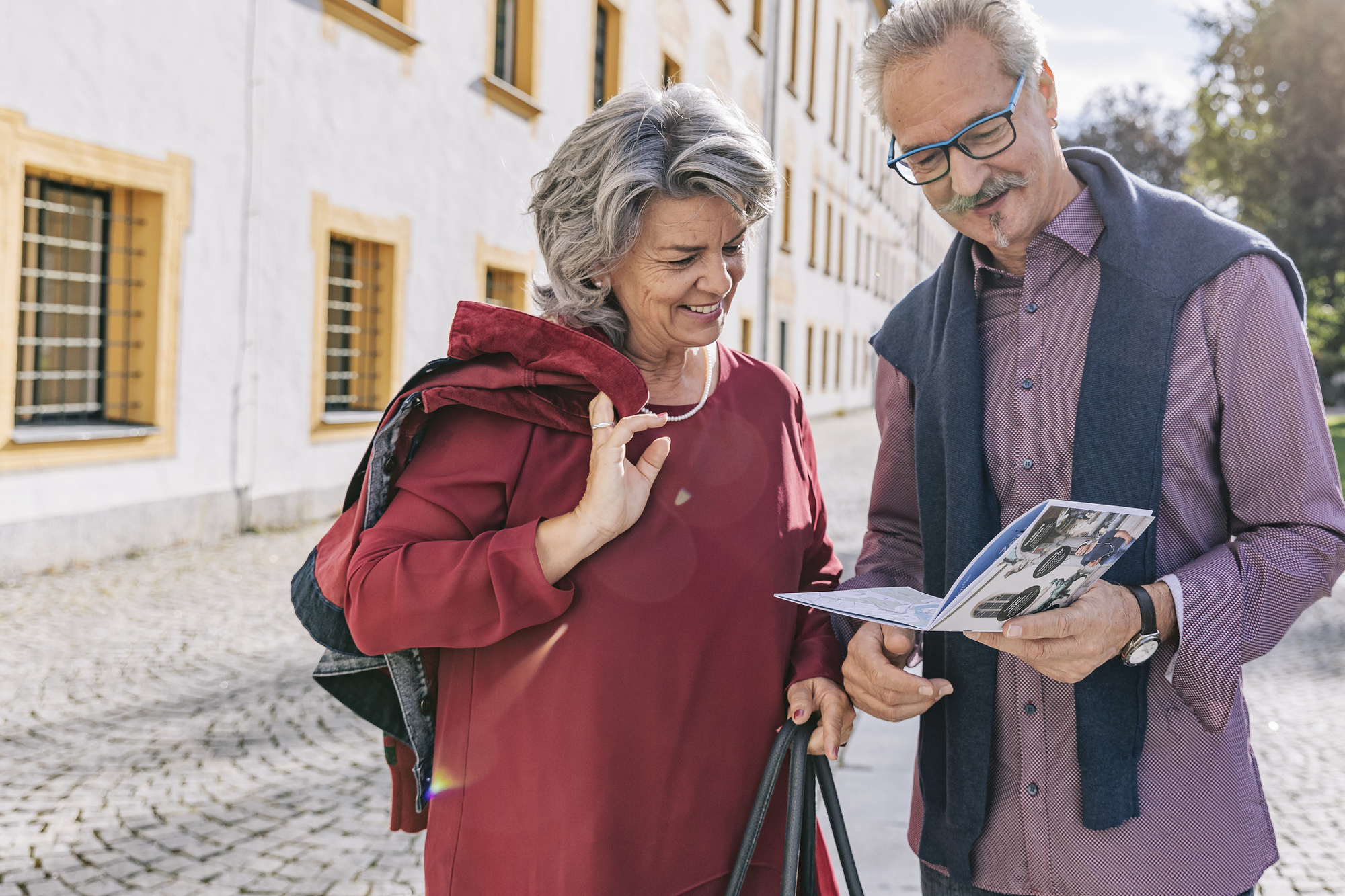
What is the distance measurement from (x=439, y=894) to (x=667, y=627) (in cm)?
56

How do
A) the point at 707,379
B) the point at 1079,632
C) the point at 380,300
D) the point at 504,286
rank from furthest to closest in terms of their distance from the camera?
1. the point at 504,286
2. the point at 380,300
3. the point at 707,379
4. the point at 1079,632

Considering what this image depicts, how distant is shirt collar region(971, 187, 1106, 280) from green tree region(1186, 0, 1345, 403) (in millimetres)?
21911

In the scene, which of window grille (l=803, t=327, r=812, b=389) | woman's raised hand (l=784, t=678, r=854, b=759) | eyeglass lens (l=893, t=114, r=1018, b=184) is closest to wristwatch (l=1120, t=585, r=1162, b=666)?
woman's raised hand (l=784, t=678, r=854, b=759)

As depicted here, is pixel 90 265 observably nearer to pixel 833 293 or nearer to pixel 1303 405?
pixel 1303 405

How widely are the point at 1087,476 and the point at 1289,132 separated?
24.3 metres

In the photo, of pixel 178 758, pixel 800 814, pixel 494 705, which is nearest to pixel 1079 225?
pixel 800 814

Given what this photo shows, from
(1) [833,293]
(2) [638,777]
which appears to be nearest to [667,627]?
(2) [638,777]

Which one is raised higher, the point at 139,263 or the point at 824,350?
the point at 824,350

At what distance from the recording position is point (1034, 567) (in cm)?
137

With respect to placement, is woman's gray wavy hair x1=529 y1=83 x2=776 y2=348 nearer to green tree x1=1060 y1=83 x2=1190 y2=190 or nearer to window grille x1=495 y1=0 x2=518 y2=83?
window grille x1=495 y1=0 x2=518 y2=83

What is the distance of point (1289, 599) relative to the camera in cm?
156

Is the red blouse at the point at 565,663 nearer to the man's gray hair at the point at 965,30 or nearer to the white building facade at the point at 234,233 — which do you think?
the man's gray hair at the point at 965,30

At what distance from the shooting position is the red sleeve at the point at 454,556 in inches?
63.7

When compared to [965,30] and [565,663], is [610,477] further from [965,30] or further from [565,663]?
[965,30]
